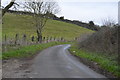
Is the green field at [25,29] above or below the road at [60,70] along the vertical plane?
above

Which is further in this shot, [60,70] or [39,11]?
[39,11]

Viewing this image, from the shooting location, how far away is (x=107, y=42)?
70.5 ft

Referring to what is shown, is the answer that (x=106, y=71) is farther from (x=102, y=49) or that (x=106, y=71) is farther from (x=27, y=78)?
(x=102, y=49)

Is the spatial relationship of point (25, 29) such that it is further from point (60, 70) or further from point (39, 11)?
point (60, 70)

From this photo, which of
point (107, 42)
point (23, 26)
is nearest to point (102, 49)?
point (107, 42)

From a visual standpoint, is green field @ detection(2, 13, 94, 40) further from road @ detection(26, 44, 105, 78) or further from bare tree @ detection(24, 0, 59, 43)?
road @ detection(26, 44, 105, 78)

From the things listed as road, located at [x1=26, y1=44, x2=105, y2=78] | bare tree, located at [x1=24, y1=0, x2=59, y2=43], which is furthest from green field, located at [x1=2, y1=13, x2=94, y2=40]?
road, located at [x1=26, y1=44, x2=105, y2=78]

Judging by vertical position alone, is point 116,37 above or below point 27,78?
above

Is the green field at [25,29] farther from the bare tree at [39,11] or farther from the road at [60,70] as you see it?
the road at [60,70]

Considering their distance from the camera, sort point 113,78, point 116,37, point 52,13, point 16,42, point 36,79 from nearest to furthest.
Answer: point 36,79 < point 113,78 < point 116,37 < point 16,42 < point 52,13

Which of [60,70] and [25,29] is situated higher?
[25,29]

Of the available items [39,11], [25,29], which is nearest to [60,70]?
[39,11]

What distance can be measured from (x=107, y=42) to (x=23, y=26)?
214 ft

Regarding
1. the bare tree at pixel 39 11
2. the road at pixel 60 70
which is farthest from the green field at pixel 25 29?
the road at pixel 60 70
